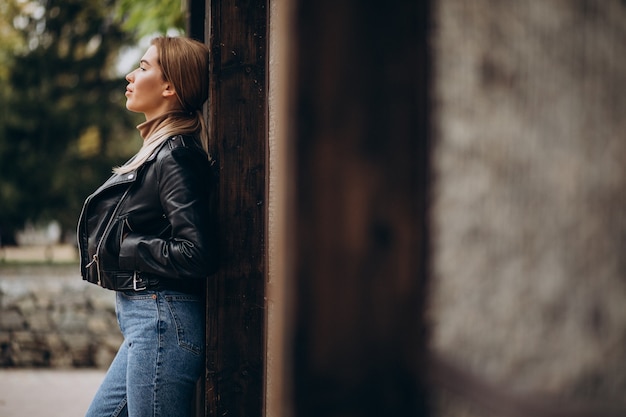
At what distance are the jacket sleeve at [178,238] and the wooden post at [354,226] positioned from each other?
58.2 inches

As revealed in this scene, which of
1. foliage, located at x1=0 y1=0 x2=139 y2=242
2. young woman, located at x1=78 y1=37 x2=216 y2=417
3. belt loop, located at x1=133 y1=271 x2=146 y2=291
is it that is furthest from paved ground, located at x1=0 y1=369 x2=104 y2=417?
foliage, located at x1=0 y1=0 x2=139 y2=242

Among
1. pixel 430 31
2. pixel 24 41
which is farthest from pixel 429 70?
pixel 24 41

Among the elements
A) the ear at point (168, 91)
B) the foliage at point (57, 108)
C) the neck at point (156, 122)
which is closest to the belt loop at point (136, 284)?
the neck at point (156, 122)

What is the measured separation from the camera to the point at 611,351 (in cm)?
69

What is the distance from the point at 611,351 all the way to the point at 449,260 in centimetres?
18

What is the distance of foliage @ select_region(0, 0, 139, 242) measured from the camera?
59.7 ft

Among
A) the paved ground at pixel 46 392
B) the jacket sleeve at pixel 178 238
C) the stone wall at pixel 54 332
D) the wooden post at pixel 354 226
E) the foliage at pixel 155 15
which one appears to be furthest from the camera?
the stone wall at pixel 54 332

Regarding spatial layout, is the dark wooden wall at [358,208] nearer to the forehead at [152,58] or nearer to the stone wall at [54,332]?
the forehead at [152,58]

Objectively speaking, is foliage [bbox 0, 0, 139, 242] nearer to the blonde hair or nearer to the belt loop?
the blonde hair

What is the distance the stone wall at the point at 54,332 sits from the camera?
24.1ft

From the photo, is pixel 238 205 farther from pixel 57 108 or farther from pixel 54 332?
pixel 57 108

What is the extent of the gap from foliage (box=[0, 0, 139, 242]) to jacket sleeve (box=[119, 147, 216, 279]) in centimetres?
1722

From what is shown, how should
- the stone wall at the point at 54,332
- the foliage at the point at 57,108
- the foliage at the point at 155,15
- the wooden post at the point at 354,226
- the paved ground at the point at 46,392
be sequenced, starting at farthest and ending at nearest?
the foliage at the point at 57,108 < the stone wall at the point at 54,332 < the paved ground at the point at 46,392 < the foliage at the point at 155,15 < the wooden post at the point at 354,226

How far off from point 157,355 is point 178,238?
1.18ft
